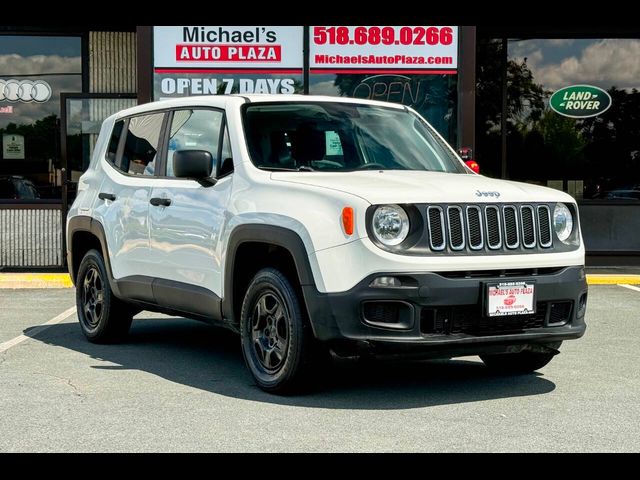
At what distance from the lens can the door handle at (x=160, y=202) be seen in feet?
23.6

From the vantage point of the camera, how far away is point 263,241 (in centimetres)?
617

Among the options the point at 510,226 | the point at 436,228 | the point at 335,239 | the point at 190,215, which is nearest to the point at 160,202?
the point at 190,215

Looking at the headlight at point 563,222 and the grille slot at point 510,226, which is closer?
the grille slot at point 510,226

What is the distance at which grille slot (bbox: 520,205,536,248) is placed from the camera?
6.08 m

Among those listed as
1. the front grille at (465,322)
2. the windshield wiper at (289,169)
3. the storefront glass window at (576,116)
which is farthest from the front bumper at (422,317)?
the storefront glass window at (576,116)

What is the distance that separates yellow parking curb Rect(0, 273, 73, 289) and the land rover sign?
24.1 ft

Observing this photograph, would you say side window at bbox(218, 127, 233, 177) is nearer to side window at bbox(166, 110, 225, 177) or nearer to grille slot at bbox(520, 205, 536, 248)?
side window at bbox(166, 110, 225, 177)

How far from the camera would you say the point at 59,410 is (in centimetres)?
575

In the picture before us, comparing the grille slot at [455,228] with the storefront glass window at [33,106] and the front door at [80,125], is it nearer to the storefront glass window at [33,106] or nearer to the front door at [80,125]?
the front door at [80,125]

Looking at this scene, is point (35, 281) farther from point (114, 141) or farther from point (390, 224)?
point (390, 224)

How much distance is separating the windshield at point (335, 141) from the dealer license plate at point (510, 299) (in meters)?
1.35

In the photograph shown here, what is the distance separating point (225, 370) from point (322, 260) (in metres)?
1.63
